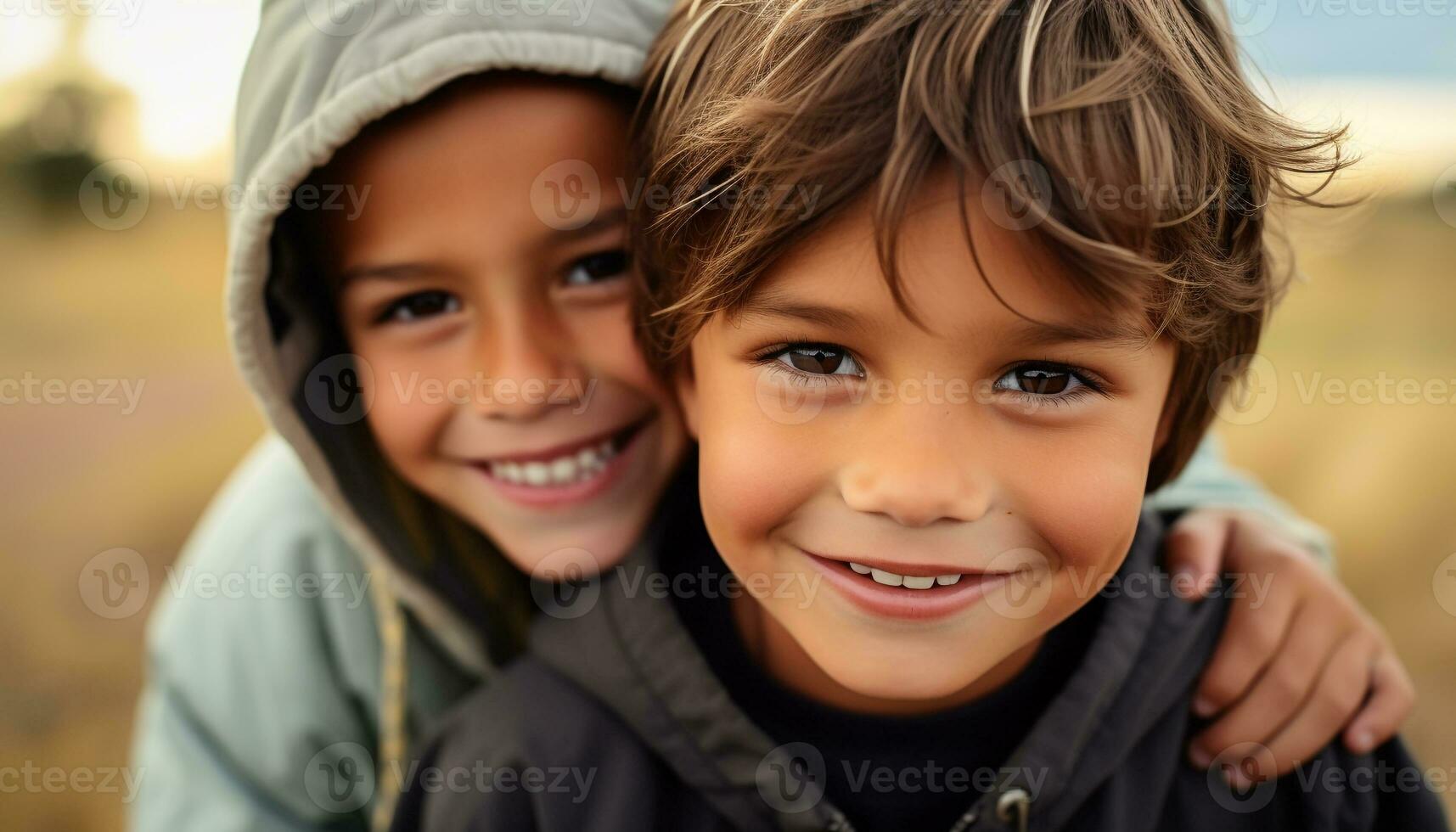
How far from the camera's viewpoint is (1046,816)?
1341 mm

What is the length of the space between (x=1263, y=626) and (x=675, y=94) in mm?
1033

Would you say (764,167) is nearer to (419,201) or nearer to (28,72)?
(419,201)

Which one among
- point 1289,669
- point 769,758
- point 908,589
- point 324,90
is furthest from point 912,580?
point 324,90

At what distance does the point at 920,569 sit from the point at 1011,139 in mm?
454

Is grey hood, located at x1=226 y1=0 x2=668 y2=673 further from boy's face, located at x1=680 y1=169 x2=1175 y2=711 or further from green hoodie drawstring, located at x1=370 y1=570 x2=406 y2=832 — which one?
boy's face, located at x1=680 y1=169 x2=1175 y2=711

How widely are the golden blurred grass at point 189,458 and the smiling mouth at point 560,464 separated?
1.07 metres

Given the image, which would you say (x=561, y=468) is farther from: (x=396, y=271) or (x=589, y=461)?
(x=396, y=271)

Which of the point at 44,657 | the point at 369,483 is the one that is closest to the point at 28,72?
the point at 44,657

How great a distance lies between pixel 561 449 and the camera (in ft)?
5.30

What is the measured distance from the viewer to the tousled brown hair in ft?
3.45

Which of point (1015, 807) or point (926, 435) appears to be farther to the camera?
point (1015, 807)

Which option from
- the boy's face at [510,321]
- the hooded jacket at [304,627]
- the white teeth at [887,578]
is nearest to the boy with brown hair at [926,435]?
the white teeth at [887,578]

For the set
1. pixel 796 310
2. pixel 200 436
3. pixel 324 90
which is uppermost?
pixel 324 90

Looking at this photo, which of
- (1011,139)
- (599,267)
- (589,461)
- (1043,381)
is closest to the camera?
(1011,139)
